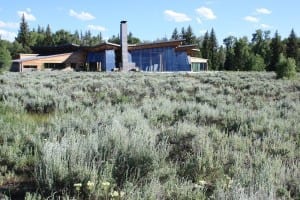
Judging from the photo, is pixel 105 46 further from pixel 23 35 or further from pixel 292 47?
pixel 23 35

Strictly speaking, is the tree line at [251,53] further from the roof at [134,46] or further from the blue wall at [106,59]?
the blue wall at [106,59]

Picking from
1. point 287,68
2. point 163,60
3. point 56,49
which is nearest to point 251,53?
point 163,60

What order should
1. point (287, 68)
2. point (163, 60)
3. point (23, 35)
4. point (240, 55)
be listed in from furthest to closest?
1. point (23, 35)
2. point (240, 55)
3. point (163, 60)
4. point (287, 68)

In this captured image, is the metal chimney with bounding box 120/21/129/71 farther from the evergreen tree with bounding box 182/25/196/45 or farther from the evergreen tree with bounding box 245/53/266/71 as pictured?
the evergreen tree with bounding box 182/25/196/45

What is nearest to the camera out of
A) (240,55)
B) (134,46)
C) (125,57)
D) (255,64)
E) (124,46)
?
(255,64)

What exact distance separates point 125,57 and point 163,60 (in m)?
6.64

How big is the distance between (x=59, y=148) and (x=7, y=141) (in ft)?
7.40

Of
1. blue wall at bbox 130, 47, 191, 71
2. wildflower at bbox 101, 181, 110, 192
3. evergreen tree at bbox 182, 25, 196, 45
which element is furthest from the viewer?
evergreen tree at bbox 182, 25, 196, 45

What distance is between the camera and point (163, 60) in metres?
73.7

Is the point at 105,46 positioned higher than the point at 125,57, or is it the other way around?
the point at 105,46

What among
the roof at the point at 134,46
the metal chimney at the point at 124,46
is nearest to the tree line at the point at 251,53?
the roof at the point at 134,46

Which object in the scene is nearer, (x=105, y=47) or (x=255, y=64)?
(x=255, y=64)

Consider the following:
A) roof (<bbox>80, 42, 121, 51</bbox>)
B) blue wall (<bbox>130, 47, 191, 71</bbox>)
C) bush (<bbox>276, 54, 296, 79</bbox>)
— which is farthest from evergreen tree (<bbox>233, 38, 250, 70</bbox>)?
bush (<bbox>276, 54, 296, 79</bbox>)

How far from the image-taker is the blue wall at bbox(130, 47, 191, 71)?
7356 centimetres
